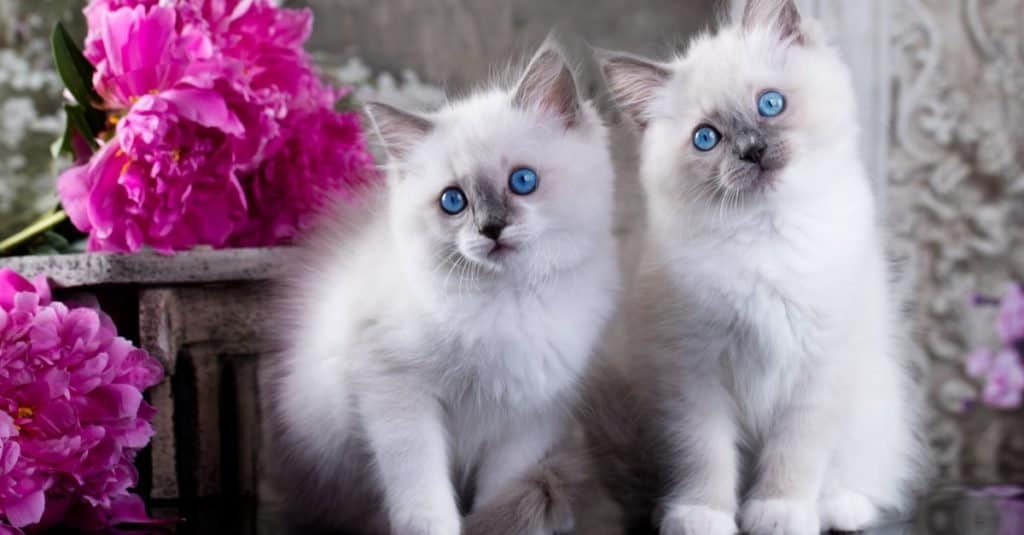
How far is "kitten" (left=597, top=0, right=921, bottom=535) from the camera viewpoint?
1.03m

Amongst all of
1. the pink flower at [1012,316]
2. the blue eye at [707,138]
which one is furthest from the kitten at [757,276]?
the pink flower at [1012,316]

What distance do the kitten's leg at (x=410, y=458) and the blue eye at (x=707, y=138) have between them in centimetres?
37

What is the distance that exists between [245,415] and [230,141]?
36 centimetres

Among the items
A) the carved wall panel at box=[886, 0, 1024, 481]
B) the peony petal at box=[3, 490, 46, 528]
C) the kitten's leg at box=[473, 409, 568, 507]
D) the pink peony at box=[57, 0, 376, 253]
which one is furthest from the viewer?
the carved wall panel at box=[886, 0, 1024, 481]

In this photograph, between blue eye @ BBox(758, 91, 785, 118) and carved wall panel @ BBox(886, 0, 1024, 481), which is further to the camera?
carved wall panel @ BBox(886, 0, 1024, 481)

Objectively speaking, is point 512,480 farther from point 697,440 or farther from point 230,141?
point 230,141

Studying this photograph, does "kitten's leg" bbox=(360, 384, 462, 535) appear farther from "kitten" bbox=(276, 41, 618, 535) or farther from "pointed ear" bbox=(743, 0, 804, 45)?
"pointed ear" bbox=(743, 0, 804, 45)

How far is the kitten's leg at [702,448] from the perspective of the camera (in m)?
1.06

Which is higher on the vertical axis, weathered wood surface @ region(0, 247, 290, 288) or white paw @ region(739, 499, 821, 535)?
weathered wood surface @ region(0, 247, 290, 288)

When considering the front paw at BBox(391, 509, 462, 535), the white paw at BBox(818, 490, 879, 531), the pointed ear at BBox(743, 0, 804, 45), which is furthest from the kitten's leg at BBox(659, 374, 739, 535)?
the pointed ear at BBox(743, 0, 804, 45)

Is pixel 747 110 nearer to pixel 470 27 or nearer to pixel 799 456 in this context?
pixel 799 456

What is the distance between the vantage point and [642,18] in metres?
1.71

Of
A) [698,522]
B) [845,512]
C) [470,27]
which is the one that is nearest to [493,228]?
[698,522]

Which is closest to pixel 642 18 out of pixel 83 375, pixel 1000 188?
pixel 1000 188
